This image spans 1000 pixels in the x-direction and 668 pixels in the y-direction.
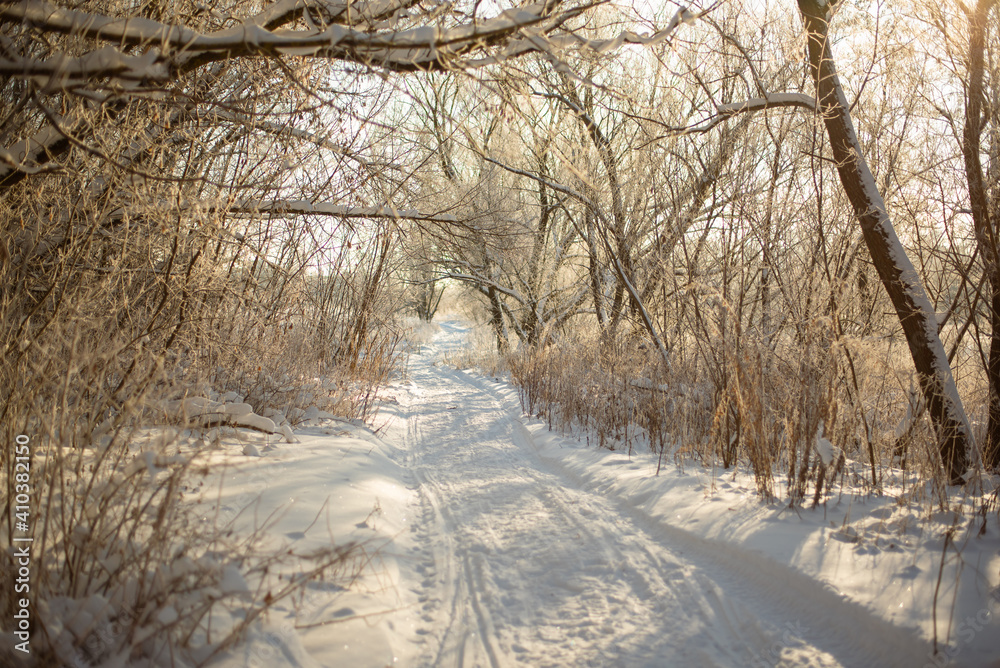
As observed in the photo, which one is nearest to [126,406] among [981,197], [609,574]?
[609,574]

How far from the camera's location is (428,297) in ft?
119

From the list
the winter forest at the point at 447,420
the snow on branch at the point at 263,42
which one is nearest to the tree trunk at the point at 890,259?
the winter forest at the point at 447,420

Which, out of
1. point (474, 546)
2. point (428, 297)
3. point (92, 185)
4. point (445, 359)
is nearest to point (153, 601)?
point (474, 546)

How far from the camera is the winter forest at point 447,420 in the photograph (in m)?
1.93

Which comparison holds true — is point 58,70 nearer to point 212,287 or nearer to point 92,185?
point 92,185

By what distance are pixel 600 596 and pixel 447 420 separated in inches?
193

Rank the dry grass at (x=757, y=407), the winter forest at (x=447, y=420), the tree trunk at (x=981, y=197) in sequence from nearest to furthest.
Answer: the winter forest at (x=447, y=420) → the dry grass at (x=757, y=407) → the tree trunk at (x=981, y=197)

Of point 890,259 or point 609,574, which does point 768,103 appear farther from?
point 609,574

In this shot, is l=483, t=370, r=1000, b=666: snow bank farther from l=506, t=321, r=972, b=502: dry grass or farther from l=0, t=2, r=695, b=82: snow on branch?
l=0, t=2, r=695, b=82: snow on branch

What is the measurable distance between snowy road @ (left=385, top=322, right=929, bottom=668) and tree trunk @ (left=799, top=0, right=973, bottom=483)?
2.26 m

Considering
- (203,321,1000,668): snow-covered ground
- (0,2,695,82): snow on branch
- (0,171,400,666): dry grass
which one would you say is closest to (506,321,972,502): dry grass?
(203,321,1000,668): snow-covered ground

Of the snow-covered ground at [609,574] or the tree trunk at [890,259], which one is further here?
the tree trunk at [890,259]

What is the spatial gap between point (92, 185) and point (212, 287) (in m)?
0.88

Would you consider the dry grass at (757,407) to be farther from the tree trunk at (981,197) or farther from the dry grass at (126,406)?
the dry grass at (126,406)
